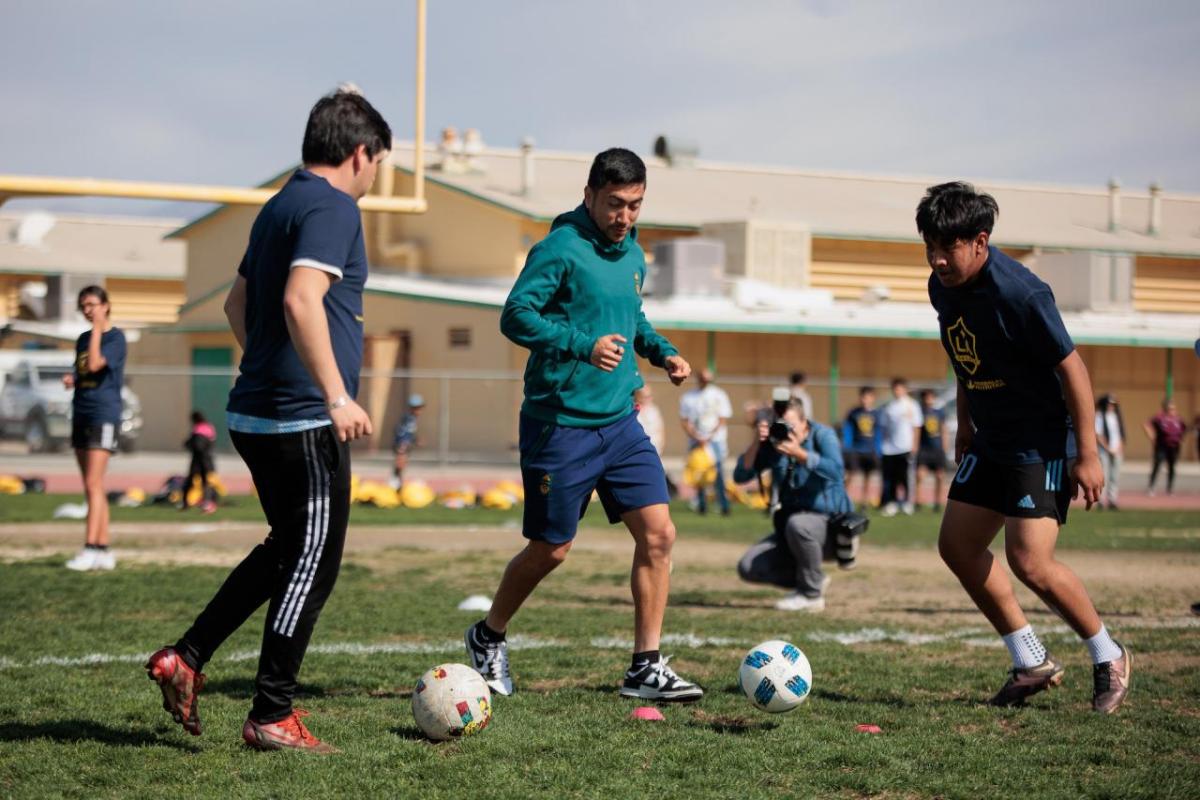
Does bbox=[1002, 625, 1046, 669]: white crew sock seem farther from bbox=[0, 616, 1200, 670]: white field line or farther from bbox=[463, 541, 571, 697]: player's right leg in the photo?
bbox=[463, 541, 571, 697]: player's right leg

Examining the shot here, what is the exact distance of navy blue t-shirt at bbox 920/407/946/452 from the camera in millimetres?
21531

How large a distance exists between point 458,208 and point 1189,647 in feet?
91.9

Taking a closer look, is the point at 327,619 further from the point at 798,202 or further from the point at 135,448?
the point at 798,202

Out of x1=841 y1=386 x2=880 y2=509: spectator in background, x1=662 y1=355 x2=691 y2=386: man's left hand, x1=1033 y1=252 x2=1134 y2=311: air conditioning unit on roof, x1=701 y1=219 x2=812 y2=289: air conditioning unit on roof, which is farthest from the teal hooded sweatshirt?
x1=1033 y1=252 x2=1134 y2=311: air conditioning unit on roof

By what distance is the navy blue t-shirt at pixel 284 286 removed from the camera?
191 inches

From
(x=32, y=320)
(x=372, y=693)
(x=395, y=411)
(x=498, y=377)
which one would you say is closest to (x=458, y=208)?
(x=395, y=411)

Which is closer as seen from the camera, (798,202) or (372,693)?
(372,693)

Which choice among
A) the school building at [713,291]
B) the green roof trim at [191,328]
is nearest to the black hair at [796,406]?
the school building at [713,291]

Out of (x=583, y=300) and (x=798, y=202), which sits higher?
(x=798, y=202)

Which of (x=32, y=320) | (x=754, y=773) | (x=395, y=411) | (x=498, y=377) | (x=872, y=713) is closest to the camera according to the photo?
(x=754, y=773)

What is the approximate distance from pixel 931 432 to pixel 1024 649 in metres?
15.8

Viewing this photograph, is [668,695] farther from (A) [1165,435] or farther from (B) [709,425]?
(A) [1165,435]

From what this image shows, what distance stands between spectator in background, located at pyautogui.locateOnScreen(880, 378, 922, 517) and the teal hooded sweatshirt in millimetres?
14508

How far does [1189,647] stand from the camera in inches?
306
